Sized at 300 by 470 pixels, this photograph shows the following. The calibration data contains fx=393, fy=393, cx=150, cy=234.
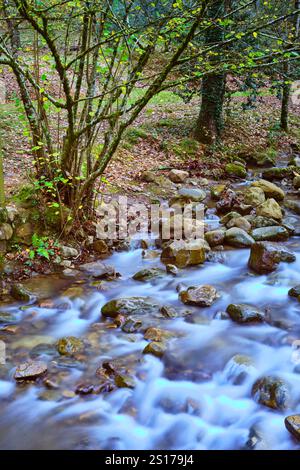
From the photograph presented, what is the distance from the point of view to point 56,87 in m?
14.3

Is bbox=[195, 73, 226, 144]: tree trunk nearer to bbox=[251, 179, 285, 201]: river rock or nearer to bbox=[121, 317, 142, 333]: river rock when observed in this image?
bbox=[251, 179, 285, 201]: river rock

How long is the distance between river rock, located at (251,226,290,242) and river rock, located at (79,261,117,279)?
9.06 ft

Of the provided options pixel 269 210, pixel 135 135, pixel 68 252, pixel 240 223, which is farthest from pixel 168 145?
pixel 68 252

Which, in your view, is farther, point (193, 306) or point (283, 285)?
point (283, 285)

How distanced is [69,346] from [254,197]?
5622 millimetres

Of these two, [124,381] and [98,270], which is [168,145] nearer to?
[98,270]

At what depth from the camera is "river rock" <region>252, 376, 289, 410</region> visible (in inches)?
145

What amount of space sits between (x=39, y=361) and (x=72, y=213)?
2.60 metres

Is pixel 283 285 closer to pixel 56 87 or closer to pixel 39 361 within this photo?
pixel 39 361

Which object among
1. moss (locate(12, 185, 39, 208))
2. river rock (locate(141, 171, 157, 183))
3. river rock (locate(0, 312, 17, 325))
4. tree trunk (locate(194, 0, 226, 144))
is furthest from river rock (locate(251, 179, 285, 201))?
river rock (locate(0, 312, 17, 325))

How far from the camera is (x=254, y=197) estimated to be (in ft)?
28.0

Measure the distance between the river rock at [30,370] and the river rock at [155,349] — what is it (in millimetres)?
1096
